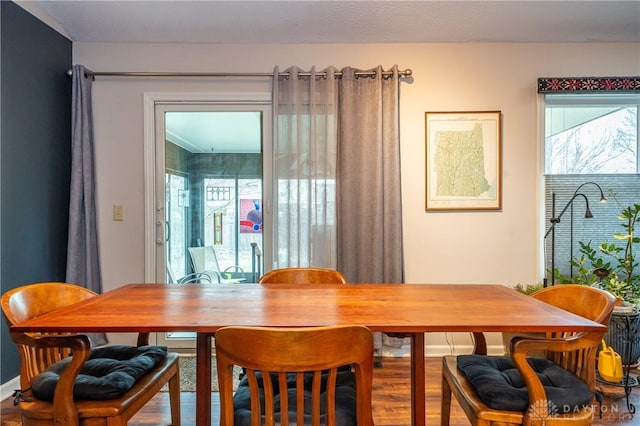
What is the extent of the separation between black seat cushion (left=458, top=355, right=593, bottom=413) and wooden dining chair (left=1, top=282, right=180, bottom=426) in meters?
1.24

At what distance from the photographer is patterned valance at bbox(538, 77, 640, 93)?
2711 millimetres

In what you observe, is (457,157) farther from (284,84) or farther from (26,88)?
(26,88)

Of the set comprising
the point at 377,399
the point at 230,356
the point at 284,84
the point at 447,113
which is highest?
the point at 284,84


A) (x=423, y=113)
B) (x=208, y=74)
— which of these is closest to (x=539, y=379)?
(x=423, y=113)

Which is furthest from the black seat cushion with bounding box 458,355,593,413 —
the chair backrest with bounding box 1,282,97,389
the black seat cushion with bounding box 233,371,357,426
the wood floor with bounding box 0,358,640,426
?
the chair backrest with bounding box 1,282,97,389

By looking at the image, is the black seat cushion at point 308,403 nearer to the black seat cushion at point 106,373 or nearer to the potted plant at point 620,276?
the black seat cushion at point 106,373

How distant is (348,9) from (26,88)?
2235mm

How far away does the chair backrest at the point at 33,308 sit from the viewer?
1296 mm

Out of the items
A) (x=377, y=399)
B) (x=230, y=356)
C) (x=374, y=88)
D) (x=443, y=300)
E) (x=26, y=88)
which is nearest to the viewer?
(x=230, y=356)

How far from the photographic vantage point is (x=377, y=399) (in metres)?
2.12

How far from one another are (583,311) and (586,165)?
6.25 feet

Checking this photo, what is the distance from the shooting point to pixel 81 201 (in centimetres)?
264

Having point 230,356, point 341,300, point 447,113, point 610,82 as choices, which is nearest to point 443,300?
point 341,300

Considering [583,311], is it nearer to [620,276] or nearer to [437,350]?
[437,350]
